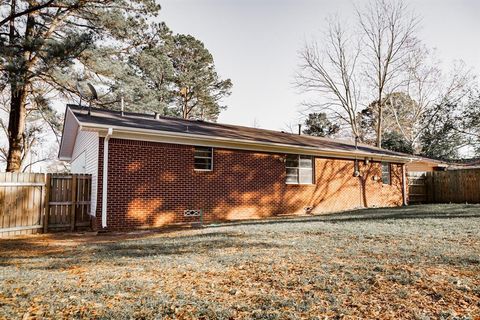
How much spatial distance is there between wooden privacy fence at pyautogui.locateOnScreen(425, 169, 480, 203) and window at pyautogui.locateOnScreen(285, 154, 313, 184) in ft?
30.1

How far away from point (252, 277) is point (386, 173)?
1498cm

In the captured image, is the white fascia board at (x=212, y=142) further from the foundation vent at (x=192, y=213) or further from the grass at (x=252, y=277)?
the grass at (x=252, y=277)

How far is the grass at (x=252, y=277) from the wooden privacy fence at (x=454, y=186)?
1216 cm

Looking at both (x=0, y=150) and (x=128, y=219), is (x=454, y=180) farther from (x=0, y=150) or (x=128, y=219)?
(x=0, y=150)

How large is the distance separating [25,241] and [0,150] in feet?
84.1

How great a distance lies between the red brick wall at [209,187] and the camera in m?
9.70

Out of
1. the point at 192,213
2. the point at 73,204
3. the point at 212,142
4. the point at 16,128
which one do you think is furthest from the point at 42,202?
the point at 16,128

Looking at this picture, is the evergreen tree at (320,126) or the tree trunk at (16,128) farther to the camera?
the evergreen tree at (320,126)

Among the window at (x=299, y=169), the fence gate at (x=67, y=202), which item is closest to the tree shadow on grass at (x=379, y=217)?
the window at (x=299, y=169)

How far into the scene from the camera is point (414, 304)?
329 centimetres

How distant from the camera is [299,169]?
13812 millimetres

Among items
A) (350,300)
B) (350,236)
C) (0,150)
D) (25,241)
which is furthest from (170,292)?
(0,150)

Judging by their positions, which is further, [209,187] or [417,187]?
[417,187]

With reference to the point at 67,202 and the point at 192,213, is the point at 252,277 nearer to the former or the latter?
the point at 192,213
